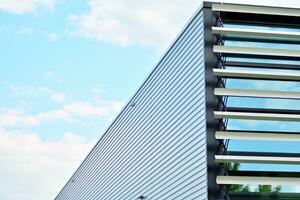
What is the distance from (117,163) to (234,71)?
1493 centimetres

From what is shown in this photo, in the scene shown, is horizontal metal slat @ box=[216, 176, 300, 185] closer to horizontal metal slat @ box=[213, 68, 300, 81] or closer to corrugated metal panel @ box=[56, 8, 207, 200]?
corrugated metal panel @ box=[56, 8, 207, 200]

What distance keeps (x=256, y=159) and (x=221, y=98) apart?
6.91 ft

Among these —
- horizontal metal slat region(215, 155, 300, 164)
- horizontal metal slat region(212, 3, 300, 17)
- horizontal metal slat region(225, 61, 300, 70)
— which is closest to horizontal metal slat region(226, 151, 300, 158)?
horizontal metal slat region(215, 155, 300, 164)

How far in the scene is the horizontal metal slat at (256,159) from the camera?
1812 cm

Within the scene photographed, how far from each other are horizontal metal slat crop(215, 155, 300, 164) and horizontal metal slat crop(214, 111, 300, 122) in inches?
45.2

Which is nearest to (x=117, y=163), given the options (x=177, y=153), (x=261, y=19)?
(x=177, y=153)

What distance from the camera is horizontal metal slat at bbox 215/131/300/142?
18.5m

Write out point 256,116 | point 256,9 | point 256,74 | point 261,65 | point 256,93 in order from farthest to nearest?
point 256,9
point 261,65
point 256,74
point 256,93
point 256,116

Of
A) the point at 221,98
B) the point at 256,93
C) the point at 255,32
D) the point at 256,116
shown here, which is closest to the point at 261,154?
the point at 256,116

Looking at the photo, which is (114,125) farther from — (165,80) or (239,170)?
(239,170)

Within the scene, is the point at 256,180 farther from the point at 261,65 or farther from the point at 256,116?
the point at 261,65

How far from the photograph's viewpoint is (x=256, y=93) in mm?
19203

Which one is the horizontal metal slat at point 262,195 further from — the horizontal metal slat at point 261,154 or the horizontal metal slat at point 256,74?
the horizontal metal slat at point 256,74

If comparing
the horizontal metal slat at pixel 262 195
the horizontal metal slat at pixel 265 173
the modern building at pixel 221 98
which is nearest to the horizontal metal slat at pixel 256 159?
the modern building at pixel 221 98
